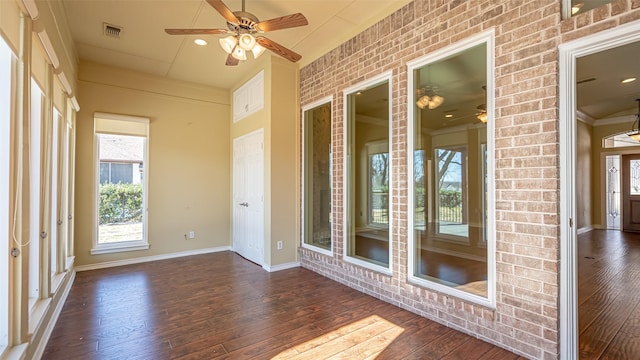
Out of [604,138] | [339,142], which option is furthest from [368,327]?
[604,138]

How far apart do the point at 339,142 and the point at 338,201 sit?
817mm

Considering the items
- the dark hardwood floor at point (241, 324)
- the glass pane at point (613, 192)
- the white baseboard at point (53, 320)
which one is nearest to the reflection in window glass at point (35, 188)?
the white baseboard at point (53, 320)

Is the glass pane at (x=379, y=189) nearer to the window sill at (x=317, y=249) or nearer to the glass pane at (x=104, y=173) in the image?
the window sill at (x=317, y=249)

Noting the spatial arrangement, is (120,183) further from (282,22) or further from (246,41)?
(282,22)

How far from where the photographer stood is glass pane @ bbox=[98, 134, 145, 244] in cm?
472

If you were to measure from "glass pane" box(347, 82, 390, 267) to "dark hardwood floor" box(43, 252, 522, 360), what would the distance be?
2.09 ft

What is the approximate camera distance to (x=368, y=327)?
2646mm

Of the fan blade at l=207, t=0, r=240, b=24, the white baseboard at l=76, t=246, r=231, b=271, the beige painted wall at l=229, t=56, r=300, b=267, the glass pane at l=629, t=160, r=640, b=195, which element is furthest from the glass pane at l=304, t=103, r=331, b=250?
the glass pane at l=629, t=160, r=640, b=195

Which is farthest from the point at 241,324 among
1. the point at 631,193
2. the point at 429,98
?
the point at 631,193

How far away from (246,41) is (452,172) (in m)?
2.86

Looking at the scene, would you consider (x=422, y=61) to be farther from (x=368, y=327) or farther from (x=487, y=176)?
(x=368, y=327)

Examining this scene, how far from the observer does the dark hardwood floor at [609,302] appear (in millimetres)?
2273

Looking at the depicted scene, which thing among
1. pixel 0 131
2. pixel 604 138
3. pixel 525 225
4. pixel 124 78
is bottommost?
pixel 525 225

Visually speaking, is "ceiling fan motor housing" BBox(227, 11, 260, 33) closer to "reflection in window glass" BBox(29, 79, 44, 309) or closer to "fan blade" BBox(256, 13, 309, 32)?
"fan blade" BBox(256, 13, 309, 32)
